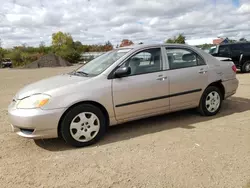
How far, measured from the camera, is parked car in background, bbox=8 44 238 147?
3.55 meters

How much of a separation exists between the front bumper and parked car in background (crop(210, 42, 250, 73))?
441 inches

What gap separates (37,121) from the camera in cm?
344

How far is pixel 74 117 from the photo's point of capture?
12.0ft

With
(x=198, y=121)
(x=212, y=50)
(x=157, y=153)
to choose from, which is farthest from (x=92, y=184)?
(x=212, y=50)

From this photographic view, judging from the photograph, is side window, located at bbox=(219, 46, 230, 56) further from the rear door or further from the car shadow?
the car shadow

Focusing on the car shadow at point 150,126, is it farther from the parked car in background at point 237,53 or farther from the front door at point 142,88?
the parked car in background at point 237,53

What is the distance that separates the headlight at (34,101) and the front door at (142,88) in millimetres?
1078

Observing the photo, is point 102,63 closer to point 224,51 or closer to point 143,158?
point 143,158

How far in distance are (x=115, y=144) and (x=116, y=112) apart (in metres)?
0.53

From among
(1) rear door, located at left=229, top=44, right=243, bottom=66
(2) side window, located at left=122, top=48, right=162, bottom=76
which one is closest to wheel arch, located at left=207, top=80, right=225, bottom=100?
(2) side window, located at left=122, top=48, right=162, bottom=76

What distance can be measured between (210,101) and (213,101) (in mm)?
86

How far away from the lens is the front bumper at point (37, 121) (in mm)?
3443

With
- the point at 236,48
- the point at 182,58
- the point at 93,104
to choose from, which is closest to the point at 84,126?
the point at 93,104

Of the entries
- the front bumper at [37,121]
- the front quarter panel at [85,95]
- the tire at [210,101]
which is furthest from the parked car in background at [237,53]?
the front bumper at [37,121]
